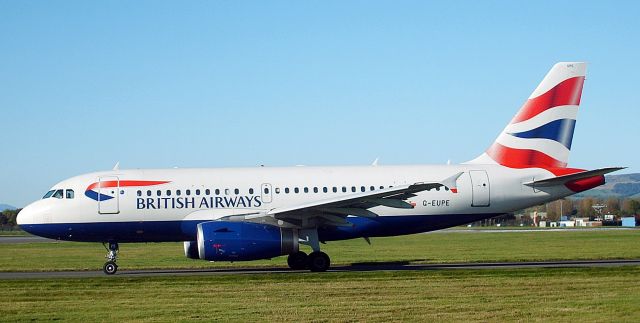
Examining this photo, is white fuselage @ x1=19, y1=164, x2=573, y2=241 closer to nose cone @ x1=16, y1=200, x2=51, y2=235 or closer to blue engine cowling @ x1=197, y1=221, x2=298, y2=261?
nose cone @ x1=16, y1=200, x2=51, y2=235

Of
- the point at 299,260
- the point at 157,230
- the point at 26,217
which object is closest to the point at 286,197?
the point at 299,260

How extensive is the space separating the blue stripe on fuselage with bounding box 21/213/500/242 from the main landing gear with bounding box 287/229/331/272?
0.86m

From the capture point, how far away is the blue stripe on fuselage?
95.8 ft

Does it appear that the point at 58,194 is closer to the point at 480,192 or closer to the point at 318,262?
the point at 318,262

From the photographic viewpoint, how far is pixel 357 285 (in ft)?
71.3

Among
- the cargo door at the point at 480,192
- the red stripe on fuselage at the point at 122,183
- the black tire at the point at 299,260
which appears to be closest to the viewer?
the black tire at the point at 299,260

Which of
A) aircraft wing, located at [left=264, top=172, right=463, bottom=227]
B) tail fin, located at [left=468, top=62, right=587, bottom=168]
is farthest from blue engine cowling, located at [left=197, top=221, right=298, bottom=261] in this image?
tail fin, located at [left=468, top=62, right=587, bottom=168]

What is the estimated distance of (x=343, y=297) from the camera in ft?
62.7

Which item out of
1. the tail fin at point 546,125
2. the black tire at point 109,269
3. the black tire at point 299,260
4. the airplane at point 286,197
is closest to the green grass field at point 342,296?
the black tire at point 109,269

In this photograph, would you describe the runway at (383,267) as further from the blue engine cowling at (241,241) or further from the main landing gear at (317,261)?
the blue engine cowling at (241,241)

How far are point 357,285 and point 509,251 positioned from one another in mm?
18690

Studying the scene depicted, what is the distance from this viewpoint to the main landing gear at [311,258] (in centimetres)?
2766

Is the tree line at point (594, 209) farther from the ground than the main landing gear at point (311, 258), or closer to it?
farther from the ground

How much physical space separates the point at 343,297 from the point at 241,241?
7895mm
